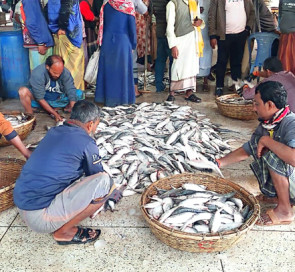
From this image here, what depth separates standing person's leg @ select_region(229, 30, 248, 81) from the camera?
292 inches

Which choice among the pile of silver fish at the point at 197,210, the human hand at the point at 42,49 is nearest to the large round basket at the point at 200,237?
the pile of silver fish at the point at 197,210

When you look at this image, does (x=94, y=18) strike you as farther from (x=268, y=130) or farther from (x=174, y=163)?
(x=268, y=130)

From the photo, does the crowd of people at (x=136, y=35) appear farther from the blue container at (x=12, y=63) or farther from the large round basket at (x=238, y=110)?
the large round basket at (x=238, y=110)

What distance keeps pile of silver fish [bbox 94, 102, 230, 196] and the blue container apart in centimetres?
249

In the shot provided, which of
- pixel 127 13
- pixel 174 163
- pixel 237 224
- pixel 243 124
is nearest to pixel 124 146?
pixel 174 163

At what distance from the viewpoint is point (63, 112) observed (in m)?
6.67

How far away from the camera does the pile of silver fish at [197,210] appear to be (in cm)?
296

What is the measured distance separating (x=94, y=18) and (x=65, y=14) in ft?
5.86

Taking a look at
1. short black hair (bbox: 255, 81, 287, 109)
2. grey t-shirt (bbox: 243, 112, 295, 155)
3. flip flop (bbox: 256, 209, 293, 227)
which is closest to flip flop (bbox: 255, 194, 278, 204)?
flip flop (bbox: 256, 209, 293, 227)

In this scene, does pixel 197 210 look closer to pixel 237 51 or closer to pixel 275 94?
pixel 275 94

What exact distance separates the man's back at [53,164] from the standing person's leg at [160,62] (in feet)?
16.6

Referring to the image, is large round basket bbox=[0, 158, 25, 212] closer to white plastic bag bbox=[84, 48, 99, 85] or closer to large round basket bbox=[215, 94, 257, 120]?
white plastic bag bbox=[84, 48, 99, 85]

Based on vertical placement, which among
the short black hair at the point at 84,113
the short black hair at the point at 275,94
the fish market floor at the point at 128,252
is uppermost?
the short black hair at the point at 275,94

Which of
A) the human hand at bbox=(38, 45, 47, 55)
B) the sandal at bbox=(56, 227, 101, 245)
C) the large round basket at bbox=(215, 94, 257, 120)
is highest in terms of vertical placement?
the human hand at bbox=(38, 45, 47, 55)
